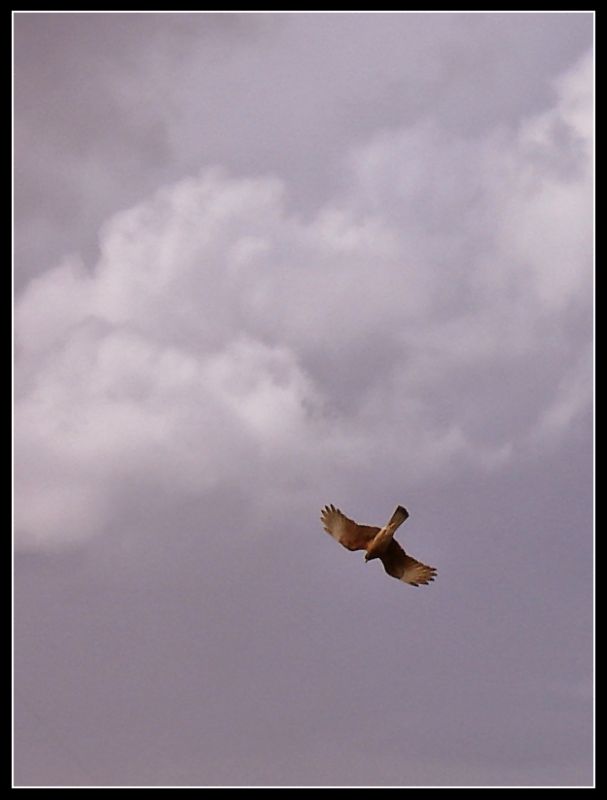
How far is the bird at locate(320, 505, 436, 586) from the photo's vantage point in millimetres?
50938

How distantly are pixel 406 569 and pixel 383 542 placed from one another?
2299 mm

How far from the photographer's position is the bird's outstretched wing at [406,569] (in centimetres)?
5269

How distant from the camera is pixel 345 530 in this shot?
51.7 metres

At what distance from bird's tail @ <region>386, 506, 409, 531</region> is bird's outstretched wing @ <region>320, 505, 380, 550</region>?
3.25 feet

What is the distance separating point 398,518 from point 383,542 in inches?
46.5

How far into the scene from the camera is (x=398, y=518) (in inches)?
1993

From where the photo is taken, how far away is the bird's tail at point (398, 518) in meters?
50.5

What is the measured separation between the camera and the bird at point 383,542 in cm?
5094

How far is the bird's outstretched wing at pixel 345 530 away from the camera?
5156 centimetres

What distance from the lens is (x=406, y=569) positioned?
174ft

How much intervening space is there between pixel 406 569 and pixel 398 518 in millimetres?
3149

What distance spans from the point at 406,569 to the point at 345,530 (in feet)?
9.98
